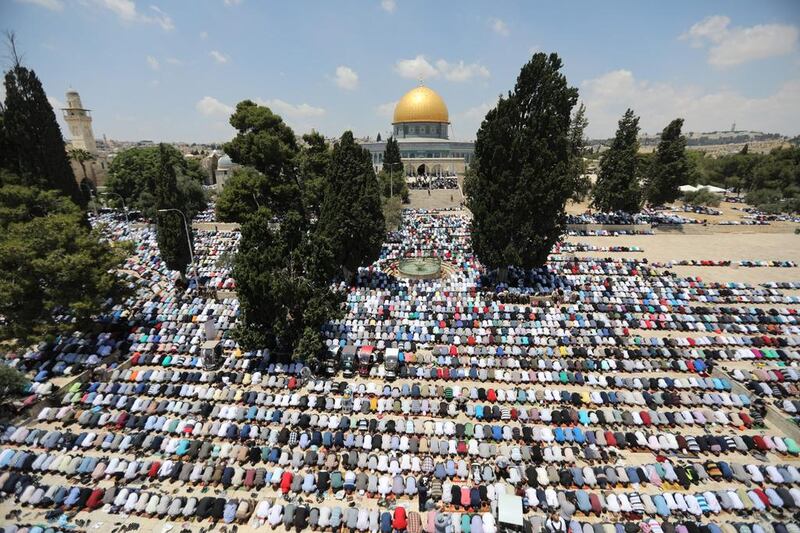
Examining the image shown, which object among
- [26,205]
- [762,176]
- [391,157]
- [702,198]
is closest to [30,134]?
[26,205]

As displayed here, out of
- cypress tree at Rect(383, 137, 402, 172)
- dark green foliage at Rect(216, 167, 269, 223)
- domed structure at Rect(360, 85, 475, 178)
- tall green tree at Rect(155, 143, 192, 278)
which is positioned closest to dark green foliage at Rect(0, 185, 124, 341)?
tall green tree at Rect(155, 143, 192, 278)

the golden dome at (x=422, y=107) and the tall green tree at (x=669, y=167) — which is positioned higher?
the golden dome at (x=422, y=107)

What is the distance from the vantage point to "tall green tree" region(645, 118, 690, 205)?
53.1m

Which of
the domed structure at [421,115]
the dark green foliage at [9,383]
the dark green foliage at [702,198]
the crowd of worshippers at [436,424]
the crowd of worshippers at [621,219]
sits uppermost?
the domed structure at [421,115]

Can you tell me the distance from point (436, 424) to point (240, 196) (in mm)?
25733

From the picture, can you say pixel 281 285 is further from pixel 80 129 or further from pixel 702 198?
pixel 80 129

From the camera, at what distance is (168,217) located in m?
30.2

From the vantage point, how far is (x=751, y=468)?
14.9 m

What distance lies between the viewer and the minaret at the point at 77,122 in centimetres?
7875

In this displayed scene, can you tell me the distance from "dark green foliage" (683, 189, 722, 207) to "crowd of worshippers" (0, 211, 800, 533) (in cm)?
4718

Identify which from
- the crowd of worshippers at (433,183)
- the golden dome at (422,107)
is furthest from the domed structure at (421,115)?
the crowd of worshippers at (433,183)

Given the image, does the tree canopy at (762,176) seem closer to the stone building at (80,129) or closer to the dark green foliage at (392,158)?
the dark green foliage at (392,158)

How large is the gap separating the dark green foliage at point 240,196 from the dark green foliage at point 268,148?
2.85ft

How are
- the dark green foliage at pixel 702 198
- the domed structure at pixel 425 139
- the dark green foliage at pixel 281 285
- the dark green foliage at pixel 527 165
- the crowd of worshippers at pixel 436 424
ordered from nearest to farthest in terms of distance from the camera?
the crowd of worshippers at pixel 436 424
the dark green foliage at pixel 281 285
the dark green foliage at pixel 527 165
the dark green foliage at pixel 702 198
the domed structure at pixel 425 139
